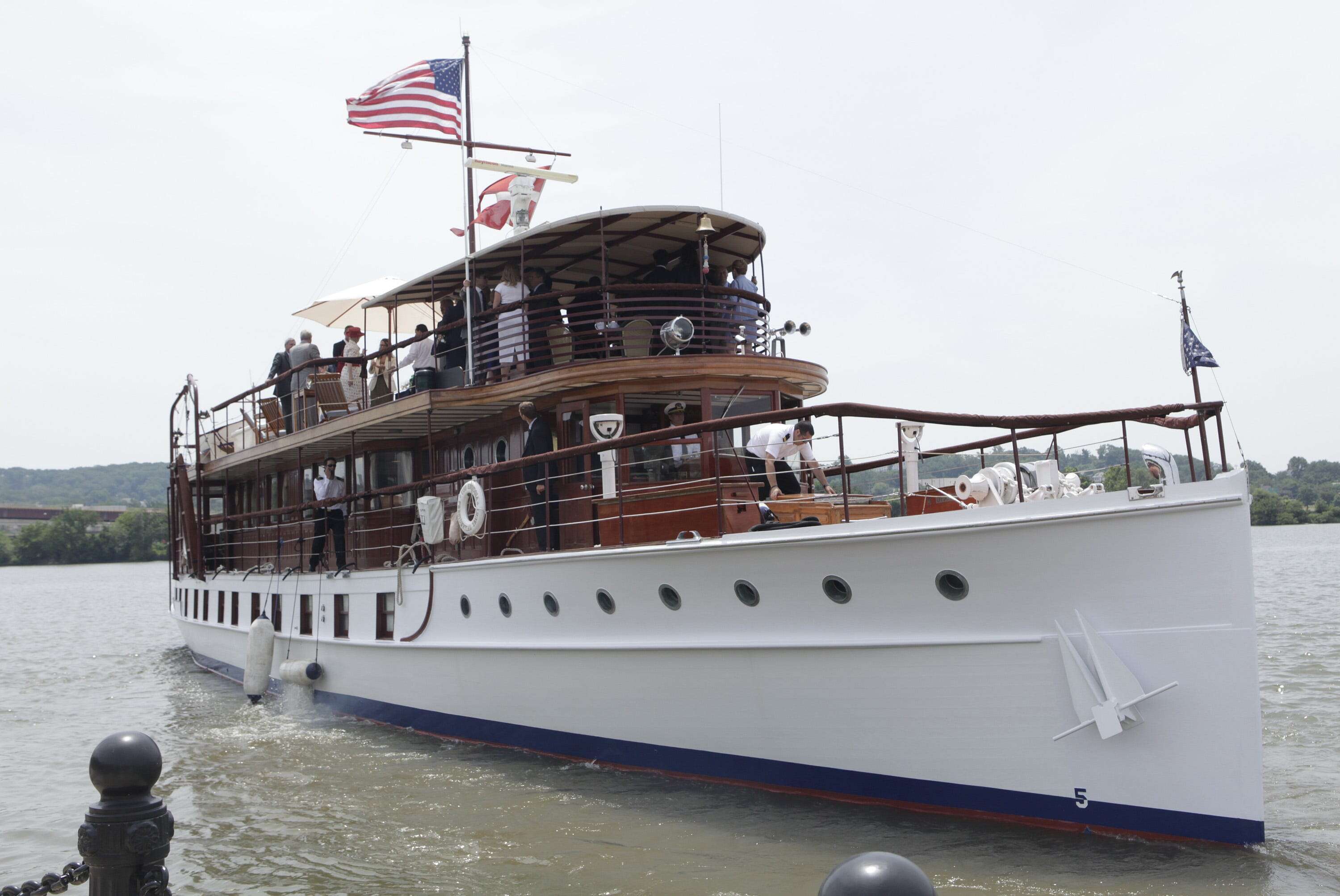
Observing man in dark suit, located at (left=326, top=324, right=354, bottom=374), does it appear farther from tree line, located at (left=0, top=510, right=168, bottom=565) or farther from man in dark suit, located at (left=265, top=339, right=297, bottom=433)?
tree line, located at (left=0, top=510, right=168, bottom=565)

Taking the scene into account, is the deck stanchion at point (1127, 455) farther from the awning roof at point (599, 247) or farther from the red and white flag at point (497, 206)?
the red and white flag at point (497, 206)

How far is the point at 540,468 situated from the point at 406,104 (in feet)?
18.8

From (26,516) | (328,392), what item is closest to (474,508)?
(328,392)

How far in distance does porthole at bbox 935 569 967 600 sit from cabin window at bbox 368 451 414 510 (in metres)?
8.42

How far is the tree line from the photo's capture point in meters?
91.8

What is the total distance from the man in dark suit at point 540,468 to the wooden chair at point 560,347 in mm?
778

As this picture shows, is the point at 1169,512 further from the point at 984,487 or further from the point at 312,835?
the point at 312,835

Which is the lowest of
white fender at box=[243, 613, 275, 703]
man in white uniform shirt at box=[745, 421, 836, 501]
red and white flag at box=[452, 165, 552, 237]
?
white fender at box=[243, 613, 275, 703]

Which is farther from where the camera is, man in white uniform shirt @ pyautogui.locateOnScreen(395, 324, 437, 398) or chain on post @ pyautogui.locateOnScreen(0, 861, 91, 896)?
man in white uniform shirt @ pyautogui.locateOnScreen(395, 324, 437, 398)

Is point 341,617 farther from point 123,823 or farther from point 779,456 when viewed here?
point 123,823

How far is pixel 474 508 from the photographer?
10.7 meters

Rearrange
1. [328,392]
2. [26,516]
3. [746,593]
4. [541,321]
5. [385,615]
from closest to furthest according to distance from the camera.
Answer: [746,593] < [541,321] < [385,615] < [328,392] < [26,516]

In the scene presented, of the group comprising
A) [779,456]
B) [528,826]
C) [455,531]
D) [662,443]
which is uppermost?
[662,443]

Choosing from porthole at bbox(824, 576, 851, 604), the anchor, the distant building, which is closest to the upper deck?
porthole at bbox(824, 576, 851, 604)
